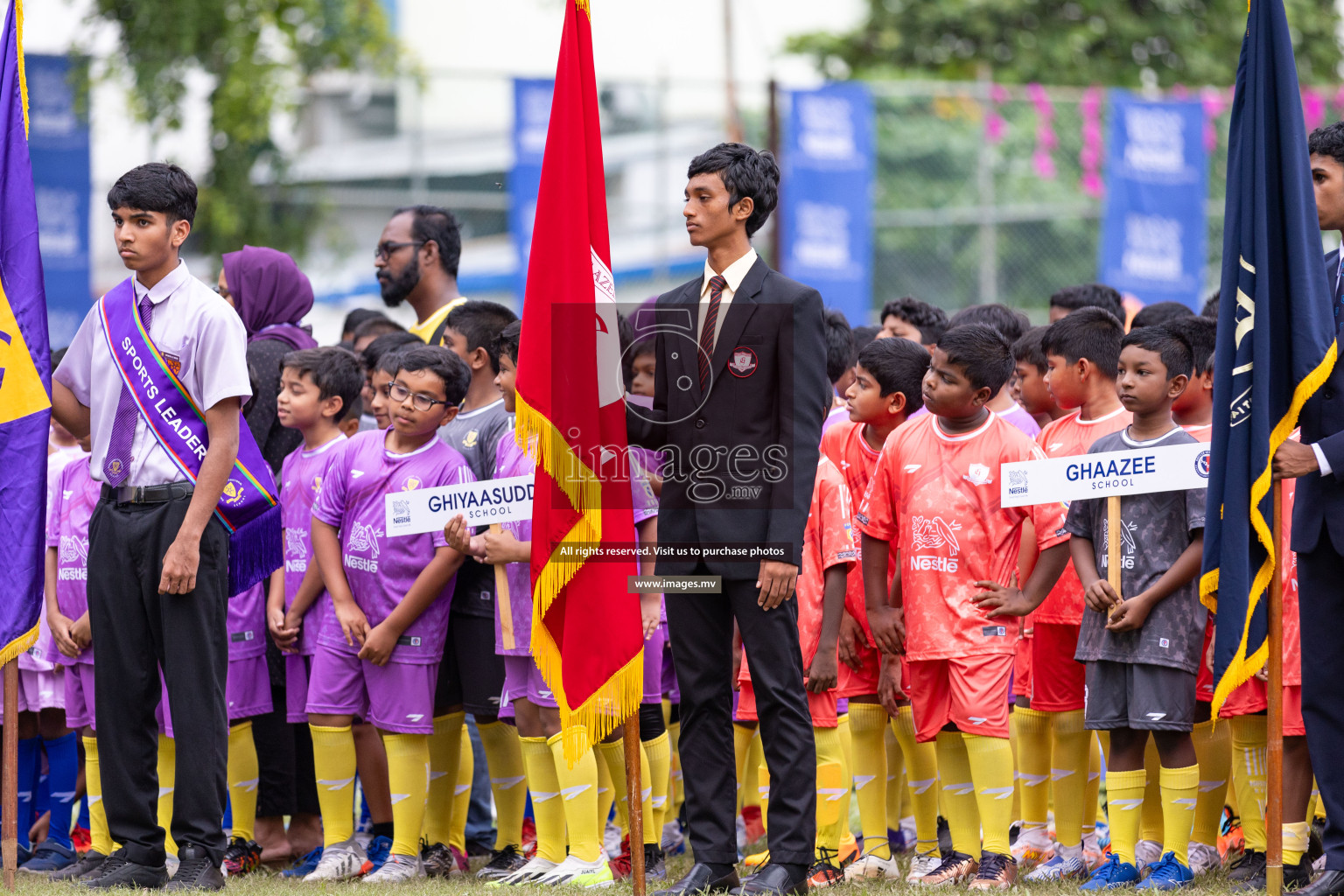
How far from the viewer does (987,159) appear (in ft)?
53.0

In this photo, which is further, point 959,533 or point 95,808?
point 95,808

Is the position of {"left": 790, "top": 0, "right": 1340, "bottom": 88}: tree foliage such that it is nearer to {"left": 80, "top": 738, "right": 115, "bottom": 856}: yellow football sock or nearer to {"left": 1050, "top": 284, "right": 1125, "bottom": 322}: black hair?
{"left": 1050, "top": 284, "right": 1125, "bottom": 322}: black hair

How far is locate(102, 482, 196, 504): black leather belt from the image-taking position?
17.2 feet

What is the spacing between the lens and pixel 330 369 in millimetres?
6230

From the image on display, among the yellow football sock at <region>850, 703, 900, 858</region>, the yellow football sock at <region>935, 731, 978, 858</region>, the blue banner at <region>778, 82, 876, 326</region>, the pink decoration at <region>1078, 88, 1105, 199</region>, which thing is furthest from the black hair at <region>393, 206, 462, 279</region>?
the pink decoration at <region>1078, 88, 1105, 199</region>

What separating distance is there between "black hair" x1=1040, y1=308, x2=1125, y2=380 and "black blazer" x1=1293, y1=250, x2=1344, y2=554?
3.37 feet

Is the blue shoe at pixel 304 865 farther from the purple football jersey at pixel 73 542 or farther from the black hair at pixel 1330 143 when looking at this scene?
the black hair at pixel 1330 143

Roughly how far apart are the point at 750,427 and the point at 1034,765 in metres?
1.93

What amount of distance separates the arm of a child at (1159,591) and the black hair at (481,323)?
A: 8.90ft

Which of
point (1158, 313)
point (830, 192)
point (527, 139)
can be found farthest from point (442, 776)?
point (830, 192)

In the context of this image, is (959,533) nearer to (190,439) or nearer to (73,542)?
(190,439)

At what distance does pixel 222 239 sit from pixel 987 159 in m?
8.57

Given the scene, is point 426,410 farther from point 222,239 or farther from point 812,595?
point 222,239

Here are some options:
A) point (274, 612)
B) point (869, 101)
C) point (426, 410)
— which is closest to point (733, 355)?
point (426, 410)
